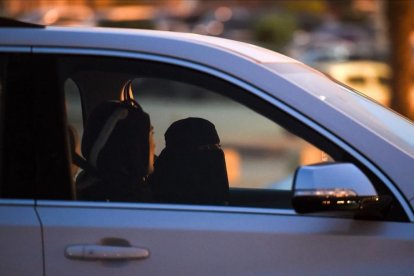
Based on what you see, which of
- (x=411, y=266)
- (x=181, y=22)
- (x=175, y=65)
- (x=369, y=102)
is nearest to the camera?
(x=411, y=266)

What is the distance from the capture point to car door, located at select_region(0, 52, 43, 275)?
8.48 ft

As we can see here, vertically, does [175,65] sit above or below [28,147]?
above

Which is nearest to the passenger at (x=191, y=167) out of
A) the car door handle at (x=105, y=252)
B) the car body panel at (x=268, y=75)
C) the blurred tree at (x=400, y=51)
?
the car door handle at (x=105, y=252)

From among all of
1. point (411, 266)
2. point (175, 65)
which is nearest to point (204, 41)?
point (175, 65)

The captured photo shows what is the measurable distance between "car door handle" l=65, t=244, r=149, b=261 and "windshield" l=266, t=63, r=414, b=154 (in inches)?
28.5

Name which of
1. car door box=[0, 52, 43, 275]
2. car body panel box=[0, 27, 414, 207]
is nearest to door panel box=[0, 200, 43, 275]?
car door box=[0, 52, 43, 275]

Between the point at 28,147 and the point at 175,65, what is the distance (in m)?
0.54

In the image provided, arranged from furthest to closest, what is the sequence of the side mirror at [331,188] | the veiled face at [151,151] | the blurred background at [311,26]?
the blurred background at [311,26]
the veiled face at [151,151]
the side mirror at [331,188]

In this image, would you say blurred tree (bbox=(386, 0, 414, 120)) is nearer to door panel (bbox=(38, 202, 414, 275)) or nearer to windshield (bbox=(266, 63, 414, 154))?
windshield (bbox=(266, 63, 414, 154))

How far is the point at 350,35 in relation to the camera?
132 ft

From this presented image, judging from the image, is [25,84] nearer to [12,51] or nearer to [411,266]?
[12,51]

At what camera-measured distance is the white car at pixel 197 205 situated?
8.28 feet

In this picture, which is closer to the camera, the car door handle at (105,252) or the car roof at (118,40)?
the car door handle at (105,252)

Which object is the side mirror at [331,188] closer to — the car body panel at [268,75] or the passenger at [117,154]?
the car body panel at [268,75]
